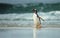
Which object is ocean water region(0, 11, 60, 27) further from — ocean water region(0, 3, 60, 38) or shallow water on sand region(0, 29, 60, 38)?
shallow water on sand region(0, 29, 60, 38)

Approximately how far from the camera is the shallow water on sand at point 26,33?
3680mm

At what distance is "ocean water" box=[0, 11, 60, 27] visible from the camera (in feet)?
12.9

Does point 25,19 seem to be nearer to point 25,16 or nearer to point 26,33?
point 25,16

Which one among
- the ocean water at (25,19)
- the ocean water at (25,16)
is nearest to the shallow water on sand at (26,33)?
the ocean water at (25,16)

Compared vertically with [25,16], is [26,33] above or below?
below

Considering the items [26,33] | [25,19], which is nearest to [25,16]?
[25,19]

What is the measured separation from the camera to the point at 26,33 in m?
3.82

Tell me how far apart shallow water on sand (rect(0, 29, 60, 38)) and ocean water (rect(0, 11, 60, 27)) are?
0.36 feet

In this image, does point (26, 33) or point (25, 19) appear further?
point (25, 19)

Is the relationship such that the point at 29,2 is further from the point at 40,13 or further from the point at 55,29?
the point at 55,29

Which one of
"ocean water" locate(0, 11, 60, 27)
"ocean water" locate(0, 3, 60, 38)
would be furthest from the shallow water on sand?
"ocean water" locate(0, 11, 60, 27)

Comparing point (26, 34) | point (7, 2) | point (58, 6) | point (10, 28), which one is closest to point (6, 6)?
point (7, 2)

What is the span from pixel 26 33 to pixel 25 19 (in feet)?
0.96

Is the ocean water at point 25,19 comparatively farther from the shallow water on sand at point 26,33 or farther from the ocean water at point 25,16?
the shallow water on sand at point 26,33
